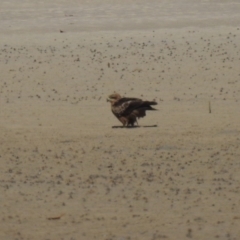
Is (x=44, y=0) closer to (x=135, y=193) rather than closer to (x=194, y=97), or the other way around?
(x=194, y=97)

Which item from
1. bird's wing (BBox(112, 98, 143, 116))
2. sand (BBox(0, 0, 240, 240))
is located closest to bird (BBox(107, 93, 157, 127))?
bird's wing (BBox(112, 98, 143, 116))

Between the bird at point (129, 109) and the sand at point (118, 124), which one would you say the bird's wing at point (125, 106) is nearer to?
the bird at point (129, 109)

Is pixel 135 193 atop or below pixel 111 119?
below

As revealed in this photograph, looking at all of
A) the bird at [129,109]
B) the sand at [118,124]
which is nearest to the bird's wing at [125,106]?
the bird at [129,109]

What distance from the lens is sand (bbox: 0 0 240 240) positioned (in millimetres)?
6473

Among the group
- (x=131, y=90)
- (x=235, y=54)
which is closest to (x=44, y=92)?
(x=131, y=90)

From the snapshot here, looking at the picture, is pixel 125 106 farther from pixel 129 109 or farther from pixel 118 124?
pixel 118 124

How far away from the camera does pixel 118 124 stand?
419 inches

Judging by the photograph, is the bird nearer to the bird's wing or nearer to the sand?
the bird's wing

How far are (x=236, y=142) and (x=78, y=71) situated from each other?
5563 millimetres

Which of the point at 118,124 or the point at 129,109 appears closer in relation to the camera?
the point at 129,109

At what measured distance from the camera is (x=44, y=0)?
2330 cm

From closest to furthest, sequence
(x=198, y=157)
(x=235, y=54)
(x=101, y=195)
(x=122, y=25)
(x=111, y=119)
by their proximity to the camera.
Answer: (x=101, y=195) < (x=198, y=157) < (x=111, y=119) < (x=235, y=54) < (x=122, y=25)

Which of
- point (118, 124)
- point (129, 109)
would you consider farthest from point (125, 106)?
point (118, 124)
